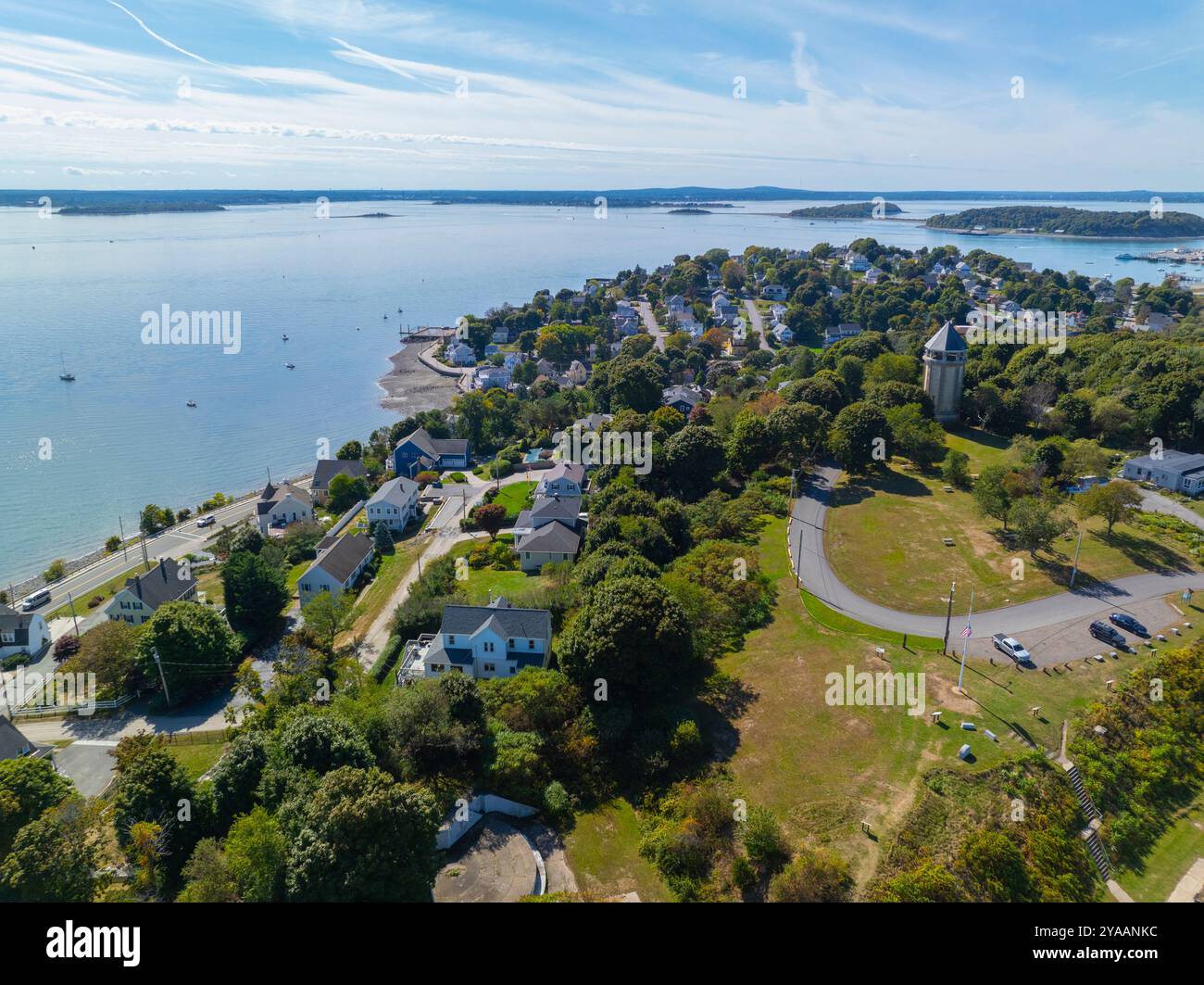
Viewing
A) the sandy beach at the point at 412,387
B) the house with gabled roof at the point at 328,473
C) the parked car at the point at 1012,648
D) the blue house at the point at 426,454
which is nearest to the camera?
the parked car at the point at 1012,648

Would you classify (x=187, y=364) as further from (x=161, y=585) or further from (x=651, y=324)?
(x=651, y=324)

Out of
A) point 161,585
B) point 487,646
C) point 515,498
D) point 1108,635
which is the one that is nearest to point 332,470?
point 515,498

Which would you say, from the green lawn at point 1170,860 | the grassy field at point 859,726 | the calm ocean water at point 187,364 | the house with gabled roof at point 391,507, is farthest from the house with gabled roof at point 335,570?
the green lawn at point 1170,860

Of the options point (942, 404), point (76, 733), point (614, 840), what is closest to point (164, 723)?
point (76, 733)

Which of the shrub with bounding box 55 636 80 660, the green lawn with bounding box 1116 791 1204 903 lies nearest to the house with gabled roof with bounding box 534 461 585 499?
the shrub with bounding box 55 636 80 660

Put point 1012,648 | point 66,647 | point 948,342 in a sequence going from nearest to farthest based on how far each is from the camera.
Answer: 1. point 1012,648
2. point 66,647
3. point 948,342

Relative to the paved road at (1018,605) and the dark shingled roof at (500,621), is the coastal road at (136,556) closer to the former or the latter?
the dark shingled roof at (500,621)
